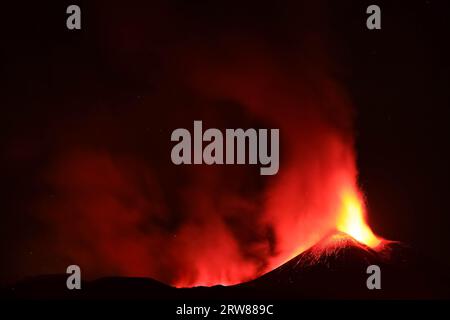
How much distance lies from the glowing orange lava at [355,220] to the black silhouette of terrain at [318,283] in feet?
0.47

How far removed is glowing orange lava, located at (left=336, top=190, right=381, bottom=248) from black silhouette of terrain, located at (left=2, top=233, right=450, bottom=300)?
14 cm

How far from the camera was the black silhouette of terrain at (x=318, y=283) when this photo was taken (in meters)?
8.62

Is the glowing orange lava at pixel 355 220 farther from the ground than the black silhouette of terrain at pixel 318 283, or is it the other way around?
the glowing orange lava at pixel 355 220

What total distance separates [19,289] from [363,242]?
527cm

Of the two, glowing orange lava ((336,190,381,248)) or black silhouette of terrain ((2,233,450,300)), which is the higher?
glowing orange lava ((336,190,381,248))

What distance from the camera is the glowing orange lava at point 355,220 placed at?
32.0ft

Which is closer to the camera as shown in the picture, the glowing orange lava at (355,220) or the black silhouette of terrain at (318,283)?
the black silhouette of terrain at (318,283)

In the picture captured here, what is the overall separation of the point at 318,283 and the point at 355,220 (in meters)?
1.37

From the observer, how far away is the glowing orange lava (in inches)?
384

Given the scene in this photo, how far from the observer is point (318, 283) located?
927 centimetres

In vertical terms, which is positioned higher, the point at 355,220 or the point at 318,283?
the point at 355,220
